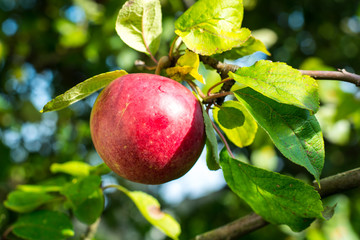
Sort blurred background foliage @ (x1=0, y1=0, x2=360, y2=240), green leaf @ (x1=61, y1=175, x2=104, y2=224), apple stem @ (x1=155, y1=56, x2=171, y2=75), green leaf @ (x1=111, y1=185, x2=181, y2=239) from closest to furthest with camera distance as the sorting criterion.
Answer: apple stem @ (x1=155, y1=56, x2=171, y2=75)
green leaf @ (x1=61, y1=175, x2=104, y2=224)
green leaf @ (x1=111, y1=185, x2=181, y2=239)
blurred background foliage @ (x1=0, y1=0, x2=360, y2=240)

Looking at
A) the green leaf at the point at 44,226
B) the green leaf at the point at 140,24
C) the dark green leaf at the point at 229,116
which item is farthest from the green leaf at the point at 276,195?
the green leaf at the point at 44,226

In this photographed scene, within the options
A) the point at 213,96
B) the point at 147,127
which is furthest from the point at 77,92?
the point at 213,96

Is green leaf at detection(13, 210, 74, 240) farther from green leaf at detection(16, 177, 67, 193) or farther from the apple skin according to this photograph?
the apple skin

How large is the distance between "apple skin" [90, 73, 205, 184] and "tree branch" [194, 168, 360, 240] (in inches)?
10.1

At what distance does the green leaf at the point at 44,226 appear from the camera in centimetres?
102

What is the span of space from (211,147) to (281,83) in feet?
0.60

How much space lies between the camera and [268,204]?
0.67 meters

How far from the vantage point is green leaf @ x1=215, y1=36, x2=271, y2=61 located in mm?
860

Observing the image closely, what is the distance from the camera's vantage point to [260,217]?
85 centimetres

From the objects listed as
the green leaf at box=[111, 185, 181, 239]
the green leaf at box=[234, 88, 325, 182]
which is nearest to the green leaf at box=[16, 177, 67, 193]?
the green leaf at box=[111, 185, 181, 239]

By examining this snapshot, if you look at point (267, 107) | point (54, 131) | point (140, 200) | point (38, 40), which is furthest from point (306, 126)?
point (54, 131)

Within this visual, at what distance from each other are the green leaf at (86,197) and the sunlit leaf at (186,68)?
366 mm

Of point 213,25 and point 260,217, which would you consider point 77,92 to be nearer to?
point 213,25

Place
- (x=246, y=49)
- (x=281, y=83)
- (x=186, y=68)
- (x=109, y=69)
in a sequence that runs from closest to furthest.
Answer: (x=281, y=83) → (x=186, y=68) → (x=246, y=49) → (x=109, y=69)
